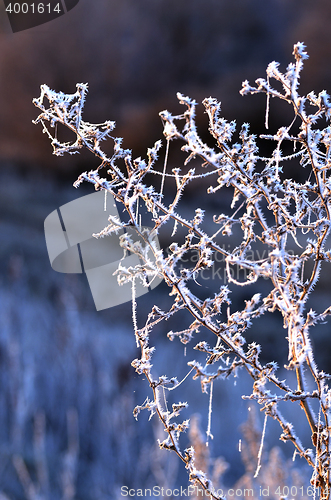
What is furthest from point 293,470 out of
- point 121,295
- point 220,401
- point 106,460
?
point 121,295

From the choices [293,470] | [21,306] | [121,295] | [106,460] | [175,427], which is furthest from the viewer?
[121,295]

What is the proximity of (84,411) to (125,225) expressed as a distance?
463 inches

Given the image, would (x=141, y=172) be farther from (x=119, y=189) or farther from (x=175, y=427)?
(x=175, y=427)

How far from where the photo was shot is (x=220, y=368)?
1366 mm

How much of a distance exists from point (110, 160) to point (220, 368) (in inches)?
43.0

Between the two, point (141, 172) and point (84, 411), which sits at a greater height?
point (141, 172)

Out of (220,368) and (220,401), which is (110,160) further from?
(220,401)

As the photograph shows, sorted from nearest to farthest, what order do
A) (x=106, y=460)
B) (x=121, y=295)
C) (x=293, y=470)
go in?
1. (x=293, y=470)
2. (x=106, y=460)
3. (x=121, y=295)

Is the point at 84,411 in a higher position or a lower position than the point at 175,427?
lower

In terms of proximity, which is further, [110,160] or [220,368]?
[110,160]

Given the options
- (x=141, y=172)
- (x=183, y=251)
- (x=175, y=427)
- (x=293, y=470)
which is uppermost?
(x=141, y=172)

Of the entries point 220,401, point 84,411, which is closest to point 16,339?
point 84,411

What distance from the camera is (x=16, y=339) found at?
38.1 ft

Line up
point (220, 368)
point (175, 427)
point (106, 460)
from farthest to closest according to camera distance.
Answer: point (106, 460) < point (175, 427) < point (220, 368)
